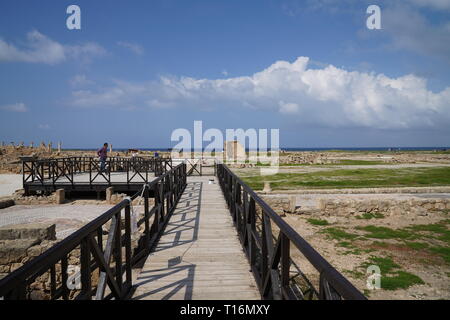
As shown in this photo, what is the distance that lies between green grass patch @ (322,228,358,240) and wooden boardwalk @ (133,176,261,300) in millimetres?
6871

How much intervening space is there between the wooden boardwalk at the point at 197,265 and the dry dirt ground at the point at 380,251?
4.09 metres

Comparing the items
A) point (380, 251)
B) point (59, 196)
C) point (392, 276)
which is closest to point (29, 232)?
point (59, 196)

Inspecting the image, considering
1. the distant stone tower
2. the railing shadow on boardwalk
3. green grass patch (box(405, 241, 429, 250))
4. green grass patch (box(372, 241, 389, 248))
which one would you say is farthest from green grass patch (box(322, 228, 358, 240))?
the distant stone tower

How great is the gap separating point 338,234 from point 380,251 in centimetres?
208

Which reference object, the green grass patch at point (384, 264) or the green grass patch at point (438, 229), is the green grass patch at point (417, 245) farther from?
the green grass patch at point (384, 264)

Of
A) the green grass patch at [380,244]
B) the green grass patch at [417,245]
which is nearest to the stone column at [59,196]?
the green grass patch at [380,244]

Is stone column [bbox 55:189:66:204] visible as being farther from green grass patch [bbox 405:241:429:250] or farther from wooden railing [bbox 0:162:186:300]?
green grass patch [bbox 405:241:429:250]

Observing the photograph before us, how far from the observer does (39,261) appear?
1809 mm

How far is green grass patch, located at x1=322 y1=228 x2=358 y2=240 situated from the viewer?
11.8m

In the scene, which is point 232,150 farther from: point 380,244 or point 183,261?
point 183,261

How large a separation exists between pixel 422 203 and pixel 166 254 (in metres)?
15.5
